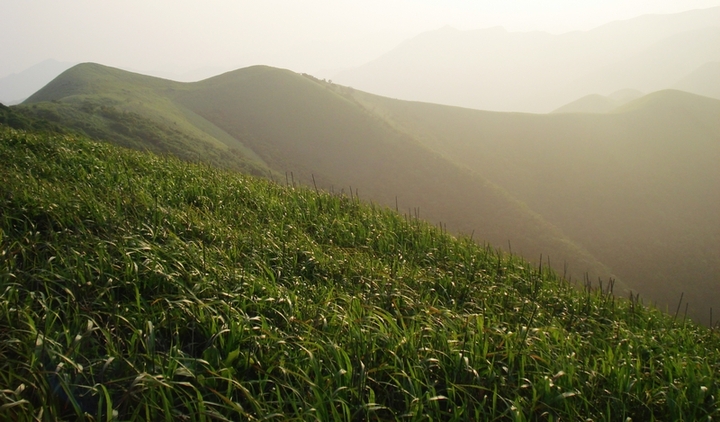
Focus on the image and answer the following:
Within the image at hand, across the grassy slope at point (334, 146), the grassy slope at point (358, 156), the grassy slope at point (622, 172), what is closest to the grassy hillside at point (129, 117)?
the grassy slope at point (334, 146)

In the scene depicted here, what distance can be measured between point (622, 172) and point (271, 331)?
71209 millimetres

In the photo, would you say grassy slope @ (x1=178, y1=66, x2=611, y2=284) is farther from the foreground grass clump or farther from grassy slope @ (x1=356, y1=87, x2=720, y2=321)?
the foreground grass clump

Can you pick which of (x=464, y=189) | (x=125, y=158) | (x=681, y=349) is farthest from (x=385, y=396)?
(x=464, y=189)

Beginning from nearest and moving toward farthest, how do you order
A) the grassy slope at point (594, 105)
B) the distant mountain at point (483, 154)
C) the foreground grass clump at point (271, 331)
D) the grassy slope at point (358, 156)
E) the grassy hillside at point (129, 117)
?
the foreground grass clump at point (271, 331)
the grassy hillside at point (129, 117)
the distant mountain at point (483, 154)
the grassy slope at point (358, 156)
the grassy slope at point (594, 105)

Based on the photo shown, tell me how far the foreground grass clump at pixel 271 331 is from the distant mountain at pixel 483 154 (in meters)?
32.0

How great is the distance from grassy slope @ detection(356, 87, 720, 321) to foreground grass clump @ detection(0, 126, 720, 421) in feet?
137

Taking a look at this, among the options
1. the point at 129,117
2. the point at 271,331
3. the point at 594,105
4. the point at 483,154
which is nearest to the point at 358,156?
the point at 483,154

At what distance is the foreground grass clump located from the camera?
2.69 meters

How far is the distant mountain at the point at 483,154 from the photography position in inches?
1716

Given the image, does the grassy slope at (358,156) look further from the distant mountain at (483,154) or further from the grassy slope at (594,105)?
the grassy slope at (594,105)

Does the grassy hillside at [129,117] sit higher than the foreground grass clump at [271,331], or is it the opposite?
the grassy hillside at [129,117]

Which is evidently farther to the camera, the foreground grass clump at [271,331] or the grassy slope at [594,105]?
the grassy slope at [594,105]

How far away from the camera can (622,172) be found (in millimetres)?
64250

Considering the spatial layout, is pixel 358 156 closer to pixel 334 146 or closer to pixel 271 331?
pixel 334 146
